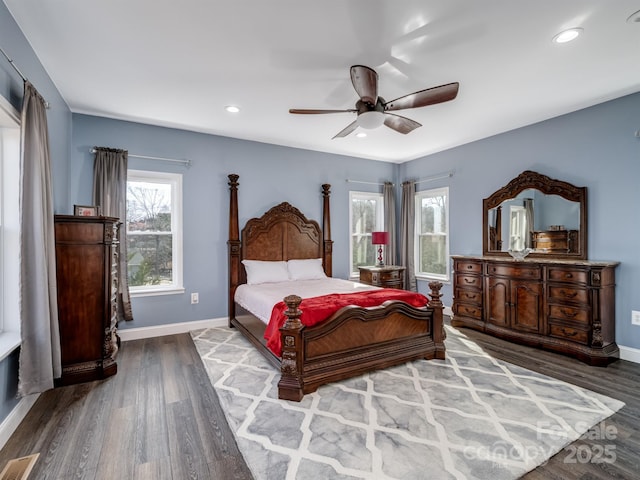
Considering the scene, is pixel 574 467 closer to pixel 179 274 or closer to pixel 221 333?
pixel 221 333

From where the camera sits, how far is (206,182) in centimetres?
439

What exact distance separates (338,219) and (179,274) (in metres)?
2.64

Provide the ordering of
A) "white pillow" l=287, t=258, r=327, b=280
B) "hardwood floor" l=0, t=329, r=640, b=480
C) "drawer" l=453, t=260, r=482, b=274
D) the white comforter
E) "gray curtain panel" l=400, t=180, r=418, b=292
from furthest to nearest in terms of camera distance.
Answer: "gray curtain panel" l=400, t=180, r=418, b=292, "white pillow" l=287, t=258, r=327, b=280, "drawer" l=453, t=260, r=482, b=274, the white comforter, "hardwood floor" l=0, t=329, r=640, b=480

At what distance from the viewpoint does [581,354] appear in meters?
3.20

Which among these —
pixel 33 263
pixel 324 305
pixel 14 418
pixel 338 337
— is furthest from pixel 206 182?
pixel 14 418

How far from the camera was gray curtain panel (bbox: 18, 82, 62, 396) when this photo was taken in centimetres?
213

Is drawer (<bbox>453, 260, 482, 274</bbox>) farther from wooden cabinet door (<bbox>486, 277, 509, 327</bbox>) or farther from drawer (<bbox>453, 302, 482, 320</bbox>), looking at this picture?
drawer (<bbox>453, 302, 482, 320</bbox>)

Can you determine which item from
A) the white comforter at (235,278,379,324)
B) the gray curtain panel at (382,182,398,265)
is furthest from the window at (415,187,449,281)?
the white comforter at (235,278,379,324)

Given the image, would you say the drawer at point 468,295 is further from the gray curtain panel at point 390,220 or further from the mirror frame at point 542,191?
the gray curtain panel at point 390,220

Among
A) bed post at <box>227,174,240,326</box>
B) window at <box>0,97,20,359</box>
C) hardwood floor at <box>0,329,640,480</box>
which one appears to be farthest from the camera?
bed post at <box>227,174,240,326</box>

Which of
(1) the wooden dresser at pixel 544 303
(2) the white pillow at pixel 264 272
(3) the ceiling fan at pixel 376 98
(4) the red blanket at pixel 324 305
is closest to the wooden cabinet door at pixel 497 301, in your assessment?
(1) the wooden dresser at pixel 544 303

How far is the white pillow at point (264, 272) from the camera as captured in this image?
4344mm

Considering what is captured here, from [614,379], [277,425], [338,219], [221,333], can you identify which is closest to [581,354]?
[614,379]

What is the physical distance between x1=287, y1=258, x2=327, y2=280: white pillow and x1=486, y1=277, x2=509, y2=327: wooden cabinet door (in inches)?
89.0
